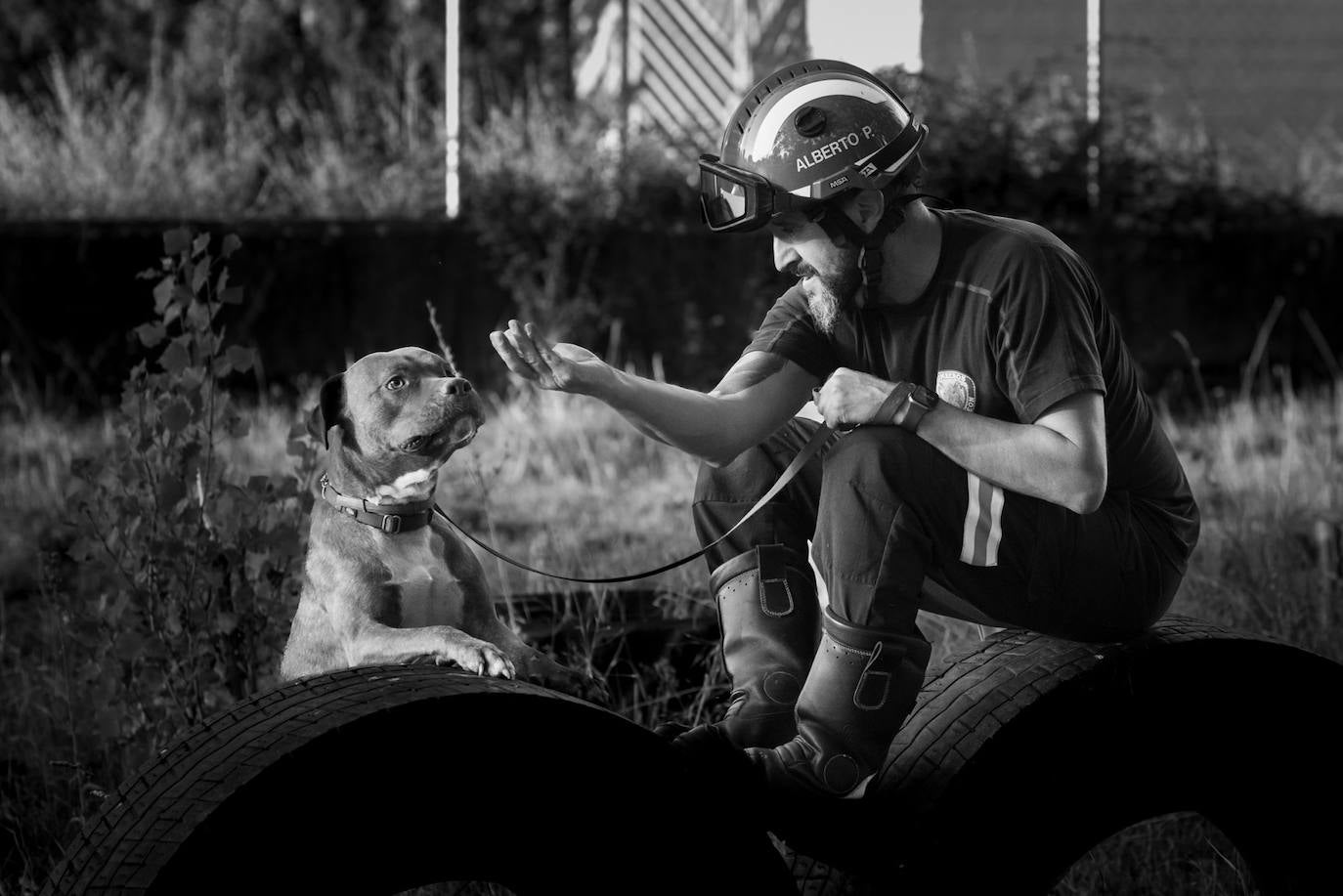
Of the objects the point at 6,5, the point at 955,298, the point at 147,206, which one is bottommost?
the point at 955,298

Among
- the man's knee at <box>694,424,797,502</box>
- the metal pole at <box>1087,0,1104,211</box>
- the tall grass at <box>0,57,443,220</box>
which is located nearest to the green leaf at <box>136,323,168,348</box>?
the man's knee at <box>694,424,797,502</box>

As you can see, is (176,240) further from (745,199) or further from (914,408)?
(914,408)

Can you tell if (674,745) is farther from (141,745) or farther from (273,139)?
(273,139)

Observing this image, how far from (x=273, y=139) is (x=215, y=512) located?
11.7m

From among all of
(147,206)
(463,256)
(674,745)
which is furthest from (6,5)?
(674,745)

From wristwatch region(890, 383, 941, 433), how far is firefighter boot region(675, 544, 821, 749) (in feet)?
1.41

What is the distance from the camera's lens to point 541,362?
2783mm

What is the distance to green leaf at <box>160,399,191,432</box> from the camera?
3.45 meters

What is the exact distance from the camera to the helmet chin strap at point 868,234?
9.89ft

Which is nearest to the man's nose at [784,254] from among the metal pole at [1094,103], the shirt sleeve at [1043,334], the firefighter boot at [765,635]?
the shirt sleeve at [1043,334]

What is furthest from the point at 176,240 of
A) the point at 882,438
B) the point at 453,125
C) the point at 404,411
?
the point at 453,125

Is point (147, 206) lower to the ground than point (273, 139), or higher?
lower

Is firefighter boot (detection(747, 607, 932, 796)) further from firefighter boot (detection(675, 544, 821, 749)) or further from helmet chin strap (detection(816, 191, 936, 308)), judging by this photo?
helmet chin strap (detection(816, 191, 936, 308))

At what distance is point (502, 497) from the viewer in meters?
6.68
